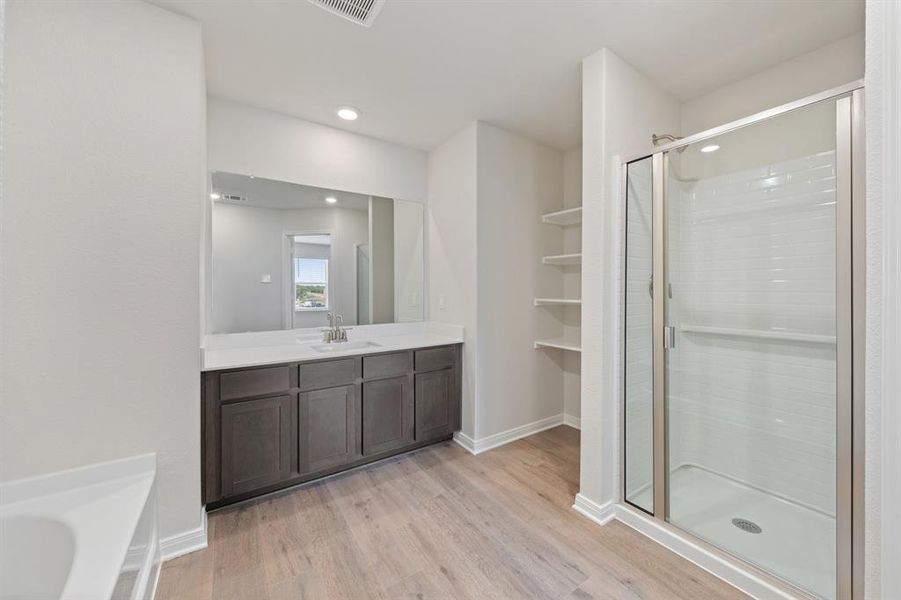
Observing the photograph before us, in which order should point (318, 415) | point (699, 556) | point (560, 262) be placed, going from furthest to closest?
point (560, 262) < point (318, 415) < point (699, 556)

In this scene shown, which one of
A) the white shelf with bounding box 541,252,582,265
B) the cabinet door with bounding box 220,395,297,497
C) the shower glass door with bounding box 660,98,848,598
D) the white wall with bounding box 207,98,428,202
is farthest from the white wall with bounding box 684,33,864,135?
the cabinet door with bounding box 220,395,297,497

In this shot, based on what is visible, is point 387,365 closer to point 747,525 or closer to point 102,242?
point 102,242

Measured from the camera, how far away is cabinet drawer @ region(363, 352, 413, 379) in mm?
2578

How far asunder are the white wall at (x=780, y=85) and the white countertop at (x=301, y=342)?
7.54 ft

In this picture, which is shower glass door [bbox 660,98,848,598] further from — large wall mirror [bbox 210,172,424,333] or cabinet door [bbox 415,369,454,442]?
large wall mirror [bbox 210,172,424,333]

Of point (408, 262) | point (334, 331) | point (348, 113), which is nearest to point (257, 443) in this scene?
point (334, 331)

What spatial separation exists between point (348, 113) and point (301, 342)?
1.74m

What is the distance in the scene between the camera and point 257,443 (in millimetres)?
2156

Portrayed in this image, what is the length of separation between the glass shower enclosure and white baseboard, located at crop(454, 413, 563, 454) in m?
1.08

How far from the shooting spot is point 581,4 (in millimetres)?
1763

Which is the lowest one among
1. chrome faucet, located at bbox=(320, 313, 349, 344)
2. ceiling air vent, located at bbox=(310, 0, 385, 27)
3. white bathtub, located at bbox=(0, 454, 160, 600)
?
white bathtub, located at bbox=(0, 454, 160, 600)

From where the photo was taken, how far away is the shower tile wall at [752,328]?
1.82 m

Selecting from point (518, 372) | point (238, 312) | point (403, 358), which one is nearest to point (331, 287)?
point (238, 312)

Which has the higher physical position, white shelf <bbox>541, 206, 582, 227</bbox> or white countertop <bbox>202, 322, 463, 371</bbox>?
white shelf <bbox>541, 206, 582, 227</bbox>
